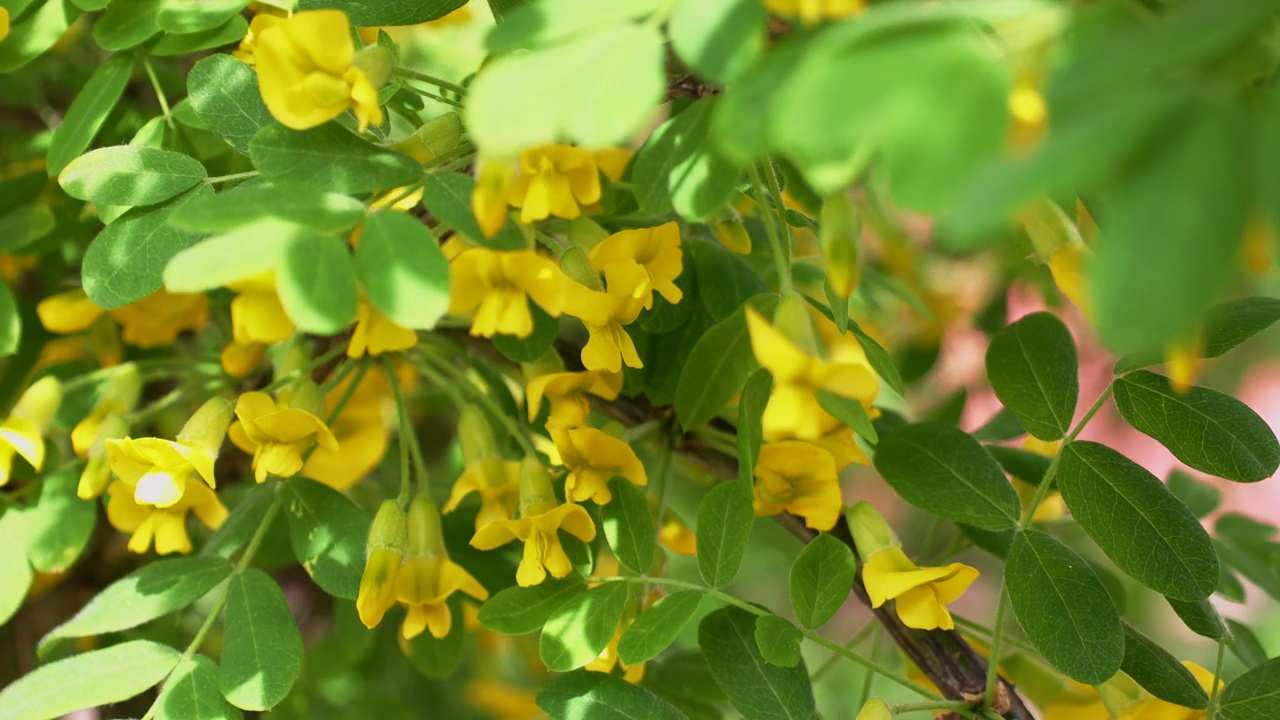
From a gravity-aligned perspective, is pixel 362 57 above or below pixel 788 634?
above

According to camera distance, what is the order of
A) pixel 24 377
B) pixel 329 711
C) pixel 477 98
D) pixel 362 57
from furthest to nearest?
pixel 329 711 < pixel 24 377 < pixel 362 57 < pixel 477 98

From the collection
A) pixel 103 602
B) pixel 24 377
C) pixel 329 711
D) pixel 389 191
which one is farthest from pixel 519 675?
pixel 389 191

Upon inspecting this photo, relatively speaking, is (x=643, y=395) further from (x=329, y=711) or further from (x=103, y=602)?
(x=329, y=711)

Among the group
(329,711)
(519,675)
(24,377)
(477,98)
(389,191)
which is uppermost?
(477,98)

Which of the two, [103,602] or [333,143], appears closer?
[333,143]

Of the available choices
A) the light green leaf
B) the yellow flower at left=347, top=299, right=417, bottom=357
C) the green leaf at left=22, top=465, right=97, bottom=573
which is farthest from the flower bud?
the green leaf at left=22, top=465, right=97, bottom=573

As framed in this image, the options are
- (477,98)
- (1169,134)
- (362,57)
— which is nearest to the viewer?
(1169,134)
